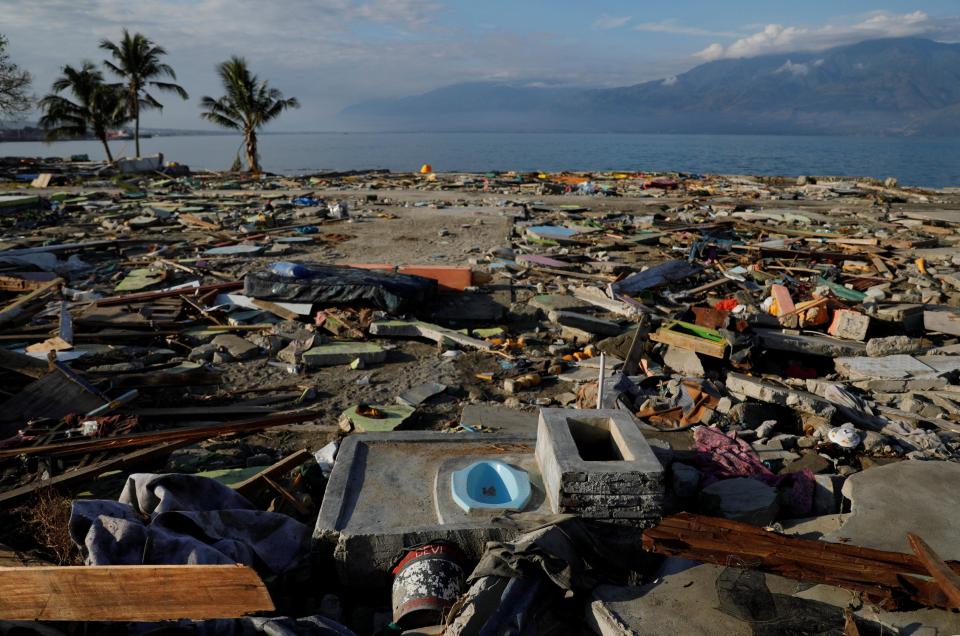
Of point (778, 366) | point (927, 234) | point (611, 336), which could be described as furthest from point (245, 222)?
point (927, 234)

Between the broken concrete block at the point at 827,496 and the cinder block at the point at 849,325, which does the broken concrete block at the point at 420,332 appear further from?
the cinder block at the point at 849,325

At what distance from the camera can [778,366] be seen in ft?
24.1

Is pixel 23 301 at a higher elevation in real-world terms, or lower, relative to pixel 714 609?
higher

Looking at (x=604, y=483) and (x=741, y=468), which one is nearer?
(x=604, y=483)

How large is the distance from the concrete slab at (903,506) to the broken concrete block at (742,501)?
378mm

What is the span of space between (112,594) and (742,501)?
3599 millimetres

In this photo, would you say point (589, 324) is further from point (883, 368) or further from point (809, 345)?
point (883, 368)

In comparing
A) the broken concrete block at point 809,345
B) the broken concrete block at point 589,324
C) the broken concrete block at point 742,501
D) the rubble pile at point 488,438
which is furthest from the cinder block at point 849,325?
the broken concrete block at point 742,501

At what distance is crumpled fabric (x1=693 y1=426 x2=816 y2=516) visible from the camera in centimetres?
405

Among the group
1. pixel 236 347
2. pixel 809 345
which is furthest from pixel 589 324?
pixel 236 347

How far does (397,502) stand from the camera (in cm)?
375

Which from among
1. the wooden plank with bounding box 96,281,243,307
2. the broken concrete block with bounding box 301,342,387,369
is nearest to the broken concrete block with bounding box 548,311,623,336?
the broken concrete block with bounding box 301,342,387,369

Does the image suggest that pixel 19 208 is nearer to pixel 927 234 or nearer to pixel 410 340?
pixel 410 340

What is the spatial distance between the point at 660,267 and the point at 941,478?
22.8 feet
